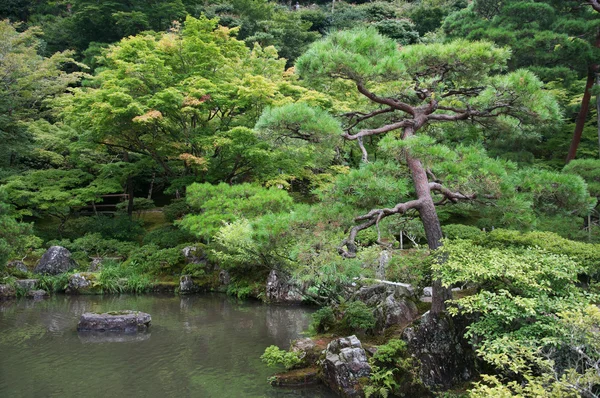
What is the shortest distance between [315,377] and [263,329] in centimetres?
297

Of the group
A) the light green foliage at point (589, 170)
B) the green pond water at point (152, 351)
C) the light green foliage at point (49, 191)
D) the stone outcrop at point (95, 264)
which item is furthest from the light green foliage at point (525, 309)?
the light green foliage at point (49, 191)

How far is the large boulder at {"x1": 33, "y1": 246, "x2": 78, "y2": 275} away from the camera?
1325cm

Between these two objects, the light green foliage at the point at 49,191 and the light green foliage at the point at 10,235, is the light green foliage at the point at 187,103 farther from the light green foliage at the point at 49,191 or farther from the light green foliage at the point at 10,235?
the light green foliage at the point at 10,235

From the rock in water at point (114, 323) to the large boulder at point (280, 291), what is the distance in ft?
11.4

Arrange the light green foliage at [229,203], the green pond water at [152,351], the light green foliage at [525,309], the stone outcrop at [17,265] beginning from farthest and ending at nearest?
the stone outcrop at [17,265] → the light green foliage at [229,203] → the green pond water at [152,351] → the light green foliage at [525,309]

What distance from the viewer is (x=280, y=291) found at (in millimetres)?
11633

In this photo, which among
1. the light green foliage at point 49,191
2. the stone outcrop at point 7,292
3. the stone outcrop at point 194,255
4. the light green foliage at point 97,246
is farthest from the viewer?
the light green foliage at point 97,246

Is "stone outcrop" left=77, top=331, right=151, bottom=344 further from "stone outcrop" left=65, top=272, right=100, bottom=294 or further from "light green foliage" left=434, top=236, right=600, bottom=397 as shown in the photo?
"light green foliage" left=434, top=236, right=600, bottom=397

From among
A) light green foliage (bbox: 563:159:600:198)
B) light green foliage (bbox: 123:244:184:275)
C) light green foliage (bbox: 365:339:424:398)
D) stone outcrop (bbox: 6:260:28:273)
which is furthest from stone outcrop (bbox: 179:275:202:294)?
light green foliage (bbox: 563:159:600:198)

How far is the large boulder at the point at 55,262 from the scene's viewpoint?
1325 centimetres

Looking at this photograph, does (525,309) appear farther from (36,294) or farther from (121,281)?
(36,294)

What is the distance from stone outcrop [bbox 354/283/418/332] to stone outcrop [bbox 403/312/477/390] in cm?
93

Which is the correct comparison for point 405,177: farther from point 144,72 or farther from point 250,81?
point 144,72

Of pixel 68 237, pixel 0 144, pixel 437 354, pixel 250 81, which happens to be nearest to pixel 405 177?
pixel 437 354
